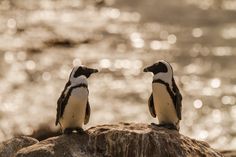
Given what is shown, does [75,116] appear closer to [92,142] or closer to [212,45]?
[92,142]

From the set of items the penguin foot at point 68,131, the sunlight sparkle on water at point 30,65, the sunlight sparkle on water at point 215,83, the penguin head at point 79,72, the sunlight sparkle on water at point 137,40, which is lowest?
the penguin foot at point 68,131

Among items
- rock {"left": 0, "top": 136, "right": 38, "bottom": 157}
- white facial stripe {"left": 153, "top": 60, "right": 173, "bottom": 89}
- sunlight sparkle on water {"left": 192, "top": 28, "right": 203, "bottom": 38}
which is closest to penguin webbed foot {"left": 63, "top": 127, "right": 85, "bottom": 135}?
rock {"left": 0, "top": 136, "right": 38, "bottom": 157}

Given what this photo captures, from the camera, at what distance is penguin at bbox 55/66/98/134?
15891 mm

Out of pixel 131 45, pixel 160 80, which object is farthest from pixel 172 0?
pixel 160 80

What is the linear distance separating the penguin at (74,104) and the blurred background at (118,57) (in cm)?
1444

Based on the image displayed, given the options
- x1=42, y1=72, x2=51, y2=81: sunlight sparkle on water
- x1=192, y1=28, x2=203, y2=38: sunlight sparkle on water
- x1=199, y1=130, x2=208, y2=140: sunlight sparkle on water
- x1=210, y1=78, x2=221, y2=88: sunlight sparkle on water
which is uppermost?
x1=192, y1=28, x2=203, y2=38: sunlight sparkle on water

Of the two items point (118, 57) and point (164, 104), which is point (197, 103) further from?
point (164, 104)

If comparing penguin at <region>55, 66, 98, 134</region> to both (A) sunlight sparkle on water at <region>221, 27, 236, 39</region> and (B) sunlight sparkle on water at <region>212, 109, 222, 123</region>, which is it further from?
(A) sunlight sparkle on water at <region>221, 27, 236, 39</region>

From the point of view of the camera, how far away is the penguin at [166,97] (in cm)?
1655

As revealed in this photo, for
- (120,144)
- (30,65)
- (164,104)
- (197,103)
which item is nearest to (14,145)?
(120,144)

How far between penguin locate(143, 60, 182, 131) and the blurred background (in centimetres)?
1351

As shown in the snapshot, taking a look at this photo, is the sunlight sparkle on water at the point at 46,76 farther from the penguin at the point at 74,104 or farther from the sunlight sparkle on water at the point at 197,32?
the penguin at the point at 74,104

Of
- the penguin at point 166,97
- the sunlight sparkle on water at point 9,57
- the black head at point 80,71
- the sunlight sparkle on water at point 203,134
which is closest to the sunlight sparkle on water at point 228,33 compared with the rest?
the sunlight sparkle on water at point 9,57

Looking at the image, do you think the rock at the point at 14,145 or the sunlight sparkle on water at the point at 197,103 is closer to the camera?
the rock at the point at 14,145
